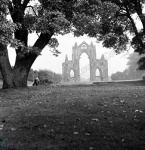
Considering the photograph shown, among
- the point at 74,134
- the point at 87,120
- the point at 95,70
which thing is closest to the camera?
the point at 74,134

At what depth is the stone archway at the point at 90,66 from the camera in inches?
2704

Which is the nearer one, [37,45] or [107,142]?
[107,142]

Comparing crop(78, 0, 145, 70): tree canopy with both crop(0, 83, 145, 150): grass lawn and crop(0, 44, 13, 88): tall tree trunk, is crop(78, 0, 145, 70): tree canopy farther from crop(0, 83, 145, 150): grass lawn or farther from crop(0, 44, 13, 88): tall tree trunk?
crop(0, 83, 145, 150): grass lawn

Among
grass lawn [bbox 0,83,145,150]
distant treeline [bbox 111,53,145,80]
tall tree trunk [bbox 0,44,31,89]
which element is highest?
distant treeline [bbox 111,53,145,80]

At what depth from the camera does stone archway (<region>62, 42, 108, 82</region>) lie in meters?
68.7

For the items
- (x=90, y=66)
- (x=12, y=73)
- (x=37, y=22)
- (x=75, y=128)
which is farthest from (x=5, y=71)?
(x=90, y=66)

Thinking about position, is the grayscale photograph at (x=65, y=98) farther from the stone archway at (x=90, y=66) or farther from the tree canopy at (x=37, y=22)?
the stone archway at (x=90, y=66)

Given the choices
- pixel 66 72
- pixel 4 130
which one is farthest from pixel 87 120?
pixel 66 72

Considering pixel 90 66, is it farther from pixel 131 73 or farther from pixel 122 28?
pixel 122 28

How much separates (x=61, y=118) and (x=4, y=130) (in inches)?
71.2

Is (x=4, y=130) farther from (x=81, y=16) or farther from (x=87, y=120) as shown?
(x=81, y=16)

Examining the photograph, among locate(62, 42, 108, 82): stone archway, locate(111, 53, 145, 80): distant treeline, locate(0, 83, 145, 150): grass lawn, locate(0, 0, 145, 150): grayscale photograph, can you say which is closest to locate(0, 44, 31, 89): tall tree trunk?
locate(0, 0, 145, 150): grayscale photograph

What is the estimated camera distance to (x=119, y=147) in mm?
3928

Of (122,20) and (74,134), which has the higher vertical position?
(122,20)
